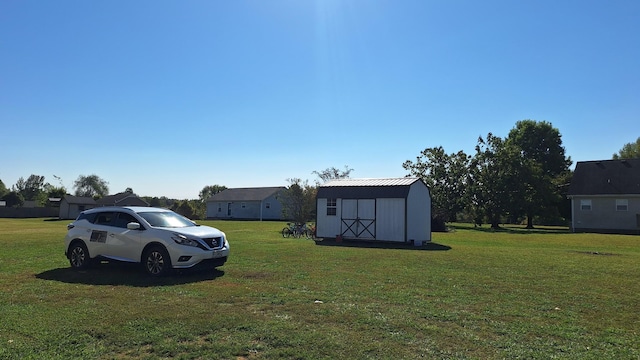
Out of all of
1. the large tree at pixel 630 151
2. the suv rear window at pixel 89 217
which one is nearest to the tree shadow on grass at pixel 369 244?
the suv rear window at pixel 89 217

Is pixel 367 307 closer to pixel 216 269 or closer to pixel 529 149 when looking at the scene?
pixel 216 269

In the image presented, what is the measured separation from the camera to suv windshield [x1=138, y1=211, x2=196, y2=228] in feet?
34.3

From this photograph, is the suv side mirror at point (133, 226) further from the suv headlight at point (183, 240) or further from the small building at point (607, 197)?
the small building at point (607, 197)

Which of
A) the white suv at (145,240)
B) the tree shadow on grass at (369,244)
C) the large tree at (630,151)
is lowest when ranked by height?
the tree shadow on grass at (369,244)

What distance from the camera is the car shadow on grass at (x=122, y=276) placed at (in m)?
9.05

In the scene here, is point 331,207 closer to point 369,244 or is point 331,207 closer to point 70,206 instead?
point 369,244

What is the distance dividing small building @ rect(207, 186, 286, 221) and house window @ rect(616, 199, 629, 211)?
36681 millimetres

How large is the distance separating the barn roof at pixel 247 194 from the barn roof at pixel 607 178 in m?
34.7

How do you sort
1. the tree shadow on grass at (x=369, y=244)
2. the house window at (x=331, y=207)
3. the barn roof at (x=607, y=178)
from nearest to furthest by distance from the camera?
the tree shadow on grass at (x=369, y=244)
the house window at (x=331, y=207)
the barn roof at (x=607, y=178)

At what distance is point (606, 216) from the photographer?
3634 cm

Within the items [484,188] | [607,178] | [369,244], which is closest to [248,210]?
[484,188]

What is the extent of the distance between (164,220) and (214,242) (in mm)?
1531

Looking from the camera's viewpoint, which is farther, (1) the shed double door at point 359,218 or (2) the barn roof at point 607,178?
(2) the barn roof at point 607,178

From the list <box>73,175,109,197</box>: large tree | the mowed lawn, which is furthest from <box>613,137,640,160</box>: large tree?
<box>73,175,109,197</box>: large tree
